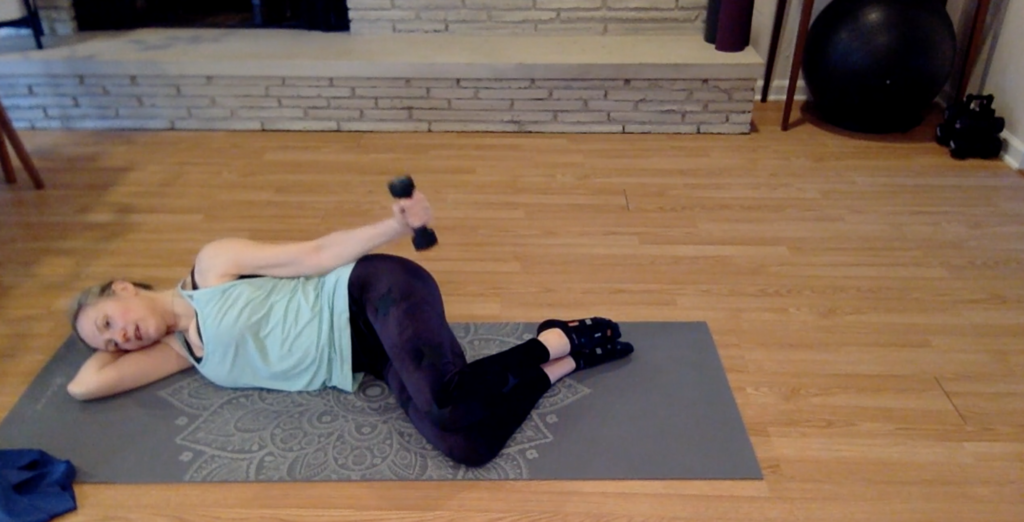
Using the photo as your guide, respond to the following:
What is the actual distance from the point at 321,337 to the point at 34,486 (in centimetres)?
62

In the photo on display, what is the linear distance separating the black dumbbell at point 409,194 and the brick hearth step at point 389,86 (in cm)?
183

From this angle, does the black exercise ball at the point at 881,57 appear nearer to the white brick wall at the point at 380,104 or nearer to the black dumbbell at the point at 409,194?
the white brick wall at the point at 380,104

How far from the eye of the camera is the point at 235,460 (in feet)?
5.26

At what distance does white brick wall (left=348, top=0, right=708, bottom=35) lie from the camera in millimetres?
3441

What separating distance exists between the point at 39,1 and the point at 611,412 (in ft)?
11.2

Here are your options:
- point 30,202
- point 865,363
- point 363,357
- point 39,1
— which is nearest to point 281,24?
point 39,1

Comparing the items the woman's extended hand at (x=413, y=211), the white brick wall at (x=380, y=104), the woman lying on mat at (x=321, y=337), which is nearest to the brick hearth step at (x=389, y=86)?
the white brick wall at (x=380, y=104)

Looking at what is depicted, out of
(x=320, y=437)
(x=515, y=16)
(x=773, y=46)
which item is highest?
(x=515, y=16)

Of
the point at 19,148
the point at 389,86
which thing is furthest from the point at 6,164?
the point at 389,86

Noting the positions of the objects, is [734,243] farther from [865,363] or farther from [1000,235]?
[1000,235]

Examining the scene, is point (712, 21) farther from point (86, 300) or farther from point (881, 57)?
point (86, 300)

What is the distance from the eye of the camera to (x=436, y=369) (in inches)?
61.5

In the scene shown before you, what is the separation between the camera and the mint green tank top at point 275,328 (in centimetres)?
166

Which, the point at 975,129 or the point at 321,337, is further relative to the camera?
the point at 975,129
